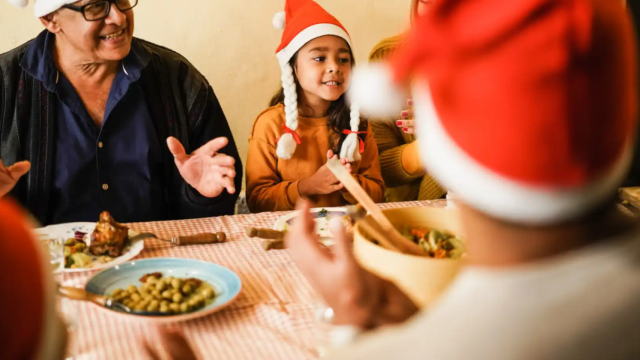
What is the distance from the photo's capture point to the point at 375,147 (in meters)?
2.21

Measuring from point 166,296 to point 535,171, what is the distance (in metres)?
0.76

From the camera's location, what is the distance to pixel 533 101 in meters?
0.42

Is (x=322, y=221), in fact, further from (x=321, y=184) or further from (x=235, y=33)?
(x=235, y=33)

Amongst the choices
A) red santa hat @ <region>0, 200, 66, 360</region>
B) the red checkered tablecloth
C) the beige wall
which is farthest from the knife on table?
the beige wall

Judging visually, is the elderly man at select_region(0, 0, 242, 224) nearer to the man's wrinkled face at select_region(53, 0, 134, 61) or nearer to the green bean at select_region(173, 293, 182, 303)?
the man's wrinkled face at select_region(53, 0, 134, 61)

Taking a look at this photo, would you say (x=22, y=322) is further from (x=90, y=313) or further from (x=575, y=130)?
(x=90, y=313)

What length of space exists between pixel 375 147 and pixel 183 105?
738 mm

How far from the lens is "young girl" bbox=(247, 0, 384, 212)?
201cm

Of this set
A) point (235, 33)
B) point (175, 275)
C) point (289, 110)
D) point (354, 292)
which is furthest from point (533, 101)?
point (235, 33)

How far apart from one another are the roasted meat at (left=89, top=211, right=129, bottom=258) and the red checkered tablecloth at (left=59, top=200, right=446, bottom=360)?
0.20 feet

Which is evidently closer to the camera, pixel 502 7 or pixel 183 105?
pixel 502 7

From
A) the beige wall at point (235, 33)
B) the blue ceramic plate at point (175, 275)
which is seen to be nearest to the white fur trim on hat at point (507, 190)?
the blue ceramic plate at point (175, 275)

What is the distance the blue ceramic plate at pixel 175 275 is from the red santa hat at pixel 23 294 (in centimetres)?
56

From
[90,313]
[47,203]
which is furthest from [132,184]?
[90,313]
